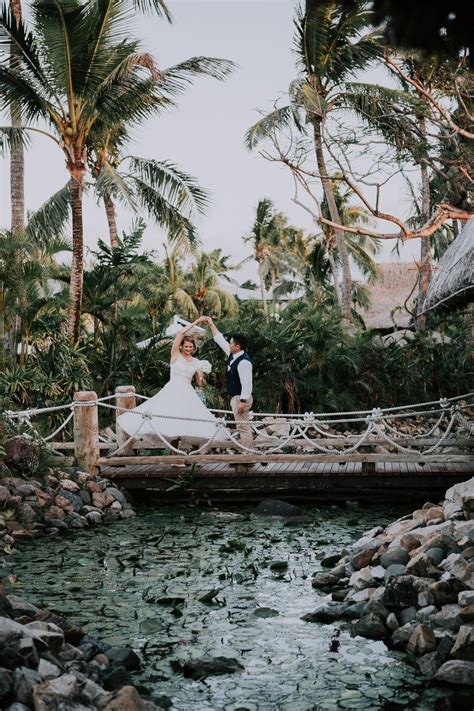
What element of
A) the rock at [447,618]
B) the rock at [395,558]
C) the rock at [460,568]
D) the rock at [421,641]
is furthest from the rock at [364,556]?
the rock at [421,641]

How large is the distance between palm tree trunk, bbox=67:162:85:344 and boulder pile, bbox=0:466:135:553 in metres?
4.75

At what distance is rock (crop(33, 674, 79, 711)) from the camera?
3.85 meters

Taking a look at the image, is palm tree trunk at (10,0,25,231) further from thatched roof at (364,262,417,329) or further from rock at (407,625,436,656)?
thatched roof at (364,262,417,329)

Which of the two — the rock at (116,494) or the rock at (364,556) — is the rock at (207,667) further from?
the rock at (116,494)

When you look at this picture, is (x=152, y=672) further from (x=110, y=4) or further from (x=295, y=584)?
(x=110, y=4)

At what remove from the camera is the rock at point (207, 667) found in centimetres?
501

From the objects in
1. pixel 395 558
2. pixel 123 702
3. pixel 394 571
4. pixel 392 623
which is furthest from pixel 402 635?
pixel 123 702

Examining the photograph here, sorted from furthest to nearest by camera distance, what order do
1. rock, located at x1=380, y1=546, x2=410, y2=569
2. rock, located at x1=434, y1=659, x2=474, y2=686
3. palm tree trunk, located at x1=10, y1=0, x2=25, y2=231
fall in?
1. palm tree trunk, located at x1=10, y1=0, x2=25, y2=231
2. rock, located at x1=380, y1=546, x2=410, y2=569
3. rock, located at x1=434, y1=659, x2=474, y2=686

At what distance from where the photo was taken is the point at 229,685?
4.87 m

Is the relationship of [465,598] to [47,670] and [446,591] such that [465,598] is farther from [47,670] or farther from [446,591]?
[47,670]

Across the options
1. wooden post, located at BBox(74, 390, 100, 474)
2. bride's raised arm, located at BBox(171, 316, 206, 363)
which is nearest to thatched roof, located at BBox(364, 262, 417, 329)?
bride's raised arm, located at BBox(171, 316, 206, 363)

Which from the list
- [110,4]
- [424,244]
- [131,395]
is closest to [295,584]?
[131,395]

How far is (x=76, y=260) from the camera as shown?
15.6m

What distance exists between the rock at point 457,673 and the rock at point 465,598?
2.03 feet
